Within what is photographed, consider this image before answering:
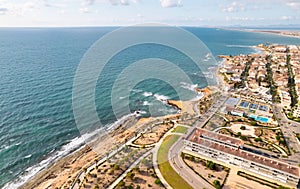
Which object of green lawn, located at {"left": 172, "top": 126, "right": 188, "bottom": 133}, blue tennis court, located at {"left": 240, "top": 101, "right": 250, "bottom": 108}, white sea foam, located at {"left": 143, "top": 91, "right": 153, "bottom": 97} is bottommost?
green lawn, located at {"left": 172, "top": 126, "right": 188, "bottom": 133}

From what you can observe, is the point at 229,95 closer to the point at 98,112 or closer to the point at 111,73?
the point at 98,112

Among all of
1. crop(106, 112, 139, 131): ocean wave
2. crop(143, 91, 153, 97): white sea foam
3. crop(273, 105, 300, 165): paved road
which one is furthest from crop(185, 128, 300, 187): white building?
crop(143, 91, 153, 97): white sea foam

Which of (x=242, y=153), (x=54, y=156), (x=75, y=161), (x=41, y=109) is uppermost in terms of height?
(x=41, y=109)

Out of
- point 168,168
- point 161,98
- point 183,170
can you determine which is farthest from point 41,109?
point 183,170

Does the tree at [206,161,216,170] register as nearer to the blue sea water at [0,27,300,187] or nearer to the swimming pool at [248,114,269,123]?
the swimming pool at [248,114,269,123]

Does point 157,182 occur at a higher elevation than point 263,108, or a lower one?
lower

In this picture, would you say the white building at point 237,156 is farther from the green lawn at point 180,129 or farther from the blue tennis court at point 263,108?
the blue tennis court at point 263,108

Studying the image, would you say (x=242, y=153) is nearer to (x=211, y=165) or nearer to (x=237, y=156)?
(x=237, y=156)

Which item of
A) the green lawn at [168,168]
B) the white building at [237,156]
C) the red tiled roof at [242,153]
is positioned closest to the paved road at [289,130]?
the red tiled roof at [242,153]
